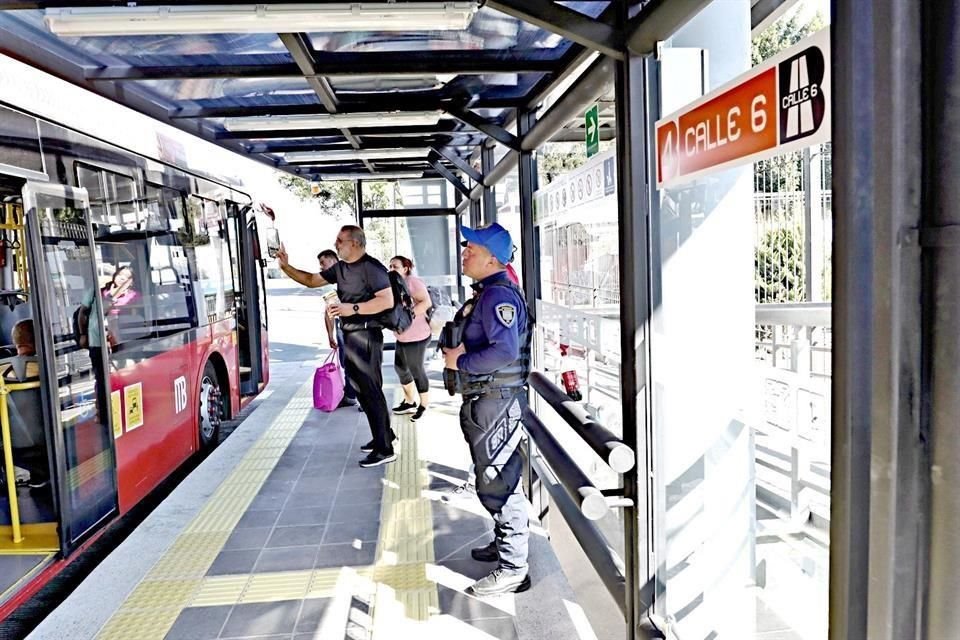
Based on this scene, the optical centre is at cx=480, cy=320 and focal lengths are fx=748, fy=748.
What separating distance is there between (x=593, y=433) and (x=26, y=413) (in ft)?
10.9

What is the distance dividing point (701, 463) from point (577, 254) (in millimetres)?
2694

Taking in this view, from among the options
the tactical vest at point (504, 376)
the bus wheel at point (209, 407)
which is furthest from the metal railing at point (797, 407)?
the bus wheel at point (209, 407)

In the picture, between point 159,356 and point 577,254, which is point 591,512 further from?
point 159,356

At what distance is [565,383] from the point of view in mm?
3875

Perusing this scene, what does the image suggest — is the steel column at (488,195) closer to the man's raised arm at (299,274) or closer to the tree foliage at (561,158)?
the tree foliage at (561,158)

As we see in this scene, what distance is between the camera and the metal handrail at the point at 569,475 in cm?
258

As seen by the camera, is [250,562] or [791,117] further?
[250,562]

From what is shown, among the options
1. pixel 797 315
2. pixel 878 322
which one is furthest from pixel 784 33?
pixel 878 322

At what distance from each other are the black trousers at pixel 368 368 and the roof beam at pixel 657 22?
3.90 m

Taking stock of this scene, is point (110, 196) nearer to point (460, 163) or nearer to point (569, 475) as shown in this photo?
point (460, 163)

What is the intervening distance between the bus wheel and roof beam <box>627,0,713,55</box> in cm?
520

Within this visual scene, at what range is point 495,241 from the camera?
3713 millimetres

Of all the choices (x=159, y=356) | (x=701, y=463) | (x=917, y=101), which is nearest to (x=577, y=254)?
(x=701, y=463)

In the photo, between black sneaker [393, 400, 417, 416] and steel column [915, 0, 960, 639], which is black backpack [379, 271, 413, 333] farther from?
steel column [915, 0, 960, 639]
